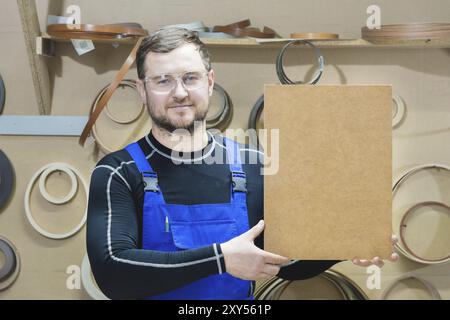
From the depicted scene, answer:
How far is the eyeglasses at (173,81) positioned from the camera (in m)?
1.74

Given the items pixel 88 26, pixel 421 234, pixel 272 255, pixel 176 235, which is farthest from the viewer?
pixel 421 234

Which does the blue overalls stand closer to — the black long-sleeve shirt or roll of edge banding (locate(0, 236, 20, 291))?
the black long-sleeve shirt

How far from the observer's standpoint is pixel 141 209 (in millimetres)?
1748

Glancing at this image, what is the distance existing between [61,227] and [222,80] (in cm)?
108

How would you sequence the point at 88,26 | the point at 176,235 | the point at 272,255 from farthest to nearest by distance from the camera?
1. the point at 88,26
2. the point at 176,235
3. the point at 272,255

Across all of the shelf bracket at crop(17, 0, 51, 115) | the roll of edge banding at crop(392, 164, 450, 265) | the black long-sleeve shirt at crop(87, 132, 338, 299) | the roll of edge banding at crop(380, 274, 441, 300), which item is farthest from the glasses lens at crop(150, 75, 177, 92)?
Answer: the roll of edge banding at crop(380, 274, 441, 300)

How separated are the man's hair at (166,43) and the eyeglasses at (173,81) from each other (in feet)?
0.17

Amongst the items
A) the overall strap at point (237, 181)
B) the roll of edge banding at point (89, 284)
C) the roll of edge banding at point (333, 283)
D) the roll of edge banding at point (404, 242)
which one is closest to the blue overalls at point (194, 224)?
the overall strap at point (237, 181)

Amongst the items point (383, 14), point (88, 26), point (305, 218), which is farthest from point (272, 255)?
point (383, 14)

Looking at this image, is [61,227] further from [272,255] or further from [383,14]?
[383,14]

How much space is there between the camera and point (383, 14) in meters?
3.02

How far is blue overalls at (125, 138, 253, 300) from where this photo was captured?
173 cm

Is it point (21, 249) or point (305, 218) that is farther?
point (21, 249)

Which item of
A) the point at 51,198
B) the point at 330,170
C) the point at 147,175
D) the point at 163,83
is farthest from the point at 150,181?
the point at 51,198
